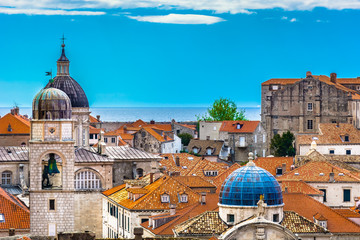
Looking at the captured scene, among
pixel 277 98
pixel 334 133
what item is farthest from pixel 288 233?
pixel 277 98

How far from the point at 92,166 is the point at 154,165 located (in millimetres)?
7042

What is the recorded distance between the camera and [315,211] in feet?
222

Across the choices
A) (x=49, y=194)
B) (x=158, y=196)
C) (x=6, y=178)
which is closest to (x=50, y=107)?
(x=49, y=194)

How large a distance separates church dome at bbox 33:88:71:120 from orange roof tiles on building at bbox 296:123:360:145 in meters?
53.7

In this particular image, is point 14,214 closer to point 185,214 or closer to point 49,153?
point 49,153

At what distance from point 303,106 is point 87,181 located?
58161mm

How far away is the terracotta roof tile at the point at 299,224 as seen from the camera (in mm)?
58406

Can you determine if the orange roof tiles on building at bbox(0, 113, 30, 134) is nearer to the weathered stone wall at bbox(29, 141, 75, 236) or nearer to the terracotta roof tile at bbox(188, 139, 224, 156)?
the terracotta roof tile at bbox(188, 139, 224, 156)

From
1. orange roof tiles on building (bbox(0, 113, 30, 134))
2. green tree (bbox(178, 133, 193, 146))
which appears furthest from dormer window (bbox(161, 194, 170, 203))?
green tree (bbox(178, 133, 193, 146))

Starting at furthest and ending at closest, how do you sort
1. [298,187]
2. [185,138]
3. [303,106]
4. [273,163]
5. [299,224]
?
1. [185,138]
2. [303,106]
3. [273,163]
4. [298,187]
5. [299,224]

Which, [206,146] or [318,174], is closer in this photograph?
[318,174]

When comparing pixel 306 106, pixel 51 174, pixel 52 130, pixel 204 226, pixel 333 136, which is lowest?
pixel 204 226

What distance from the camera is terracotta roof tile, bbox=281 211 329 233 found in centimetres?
5841

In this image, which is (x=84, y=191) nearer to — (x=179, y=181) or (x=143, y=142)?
(x=179, y=181)
